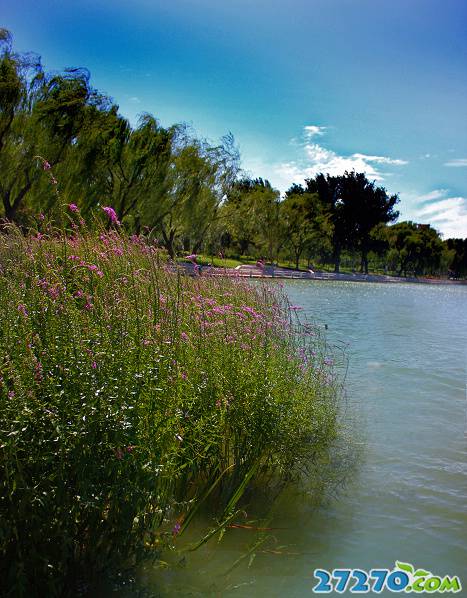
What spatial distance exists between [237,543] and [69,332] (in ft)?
7.21

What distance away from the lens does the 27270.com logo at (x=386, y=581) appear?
4.46 meters

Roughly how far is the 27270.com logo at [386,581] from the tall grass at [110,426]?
1.05 meters

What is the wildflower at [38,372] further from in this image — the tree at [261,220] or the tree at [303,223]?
the tree at [303,223]

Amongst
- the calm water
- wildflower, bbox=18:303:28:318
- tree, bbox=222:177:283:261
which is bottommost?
Answer: the calm water

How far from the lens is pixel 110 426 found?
3367 millimetres

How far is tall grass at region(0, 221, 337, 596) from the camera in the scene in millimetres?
3254

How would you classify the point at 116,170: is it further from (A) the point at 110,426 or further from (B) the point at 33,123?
(A) the point at 110,426

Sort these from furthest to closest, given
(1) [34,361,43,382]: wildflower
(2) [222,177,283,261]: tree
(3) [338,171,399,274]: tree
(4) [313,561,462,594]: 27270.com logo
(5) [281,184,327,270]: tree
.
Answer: (3) [338,171,399,274]: tree < (5) [281,184,327,270]: tree < (2) [222,177,283,261]: tree < (4) [313,561,462,594]: 27270.com logo < (1) [34,361,43,382]: wildflower

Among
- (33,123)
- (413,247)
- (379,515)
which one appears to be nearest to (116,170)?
(33,123)

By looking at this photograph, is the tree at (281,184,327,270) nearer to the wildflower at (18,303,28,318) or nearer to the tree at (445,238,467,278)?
the tree at (445,238,467,278)

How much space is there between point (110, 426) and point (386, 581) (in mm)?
2757

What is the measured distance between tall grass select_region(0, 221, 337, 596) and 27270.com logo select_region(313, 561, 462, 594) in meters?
1.05

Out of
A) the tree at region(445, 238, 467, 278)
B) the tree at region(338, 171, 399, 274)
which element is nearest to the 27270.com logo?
the tree at region(338, 171, 399, 274)

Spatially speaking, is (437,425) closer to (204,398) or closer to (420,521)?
(420,521)
